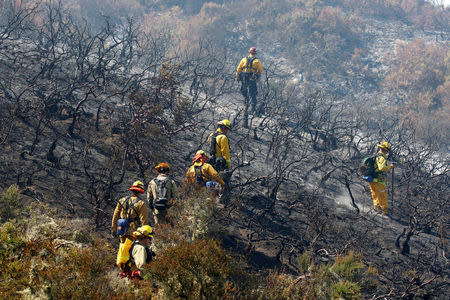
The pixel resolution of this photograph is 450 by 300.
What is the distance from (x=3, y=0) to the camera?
19547mm

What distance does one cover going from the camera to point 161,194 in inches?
205

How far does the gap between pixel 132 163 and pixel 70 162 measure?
123 cm

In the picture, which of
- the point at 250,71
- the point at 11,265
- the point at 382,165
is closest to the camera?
the point at 11,265

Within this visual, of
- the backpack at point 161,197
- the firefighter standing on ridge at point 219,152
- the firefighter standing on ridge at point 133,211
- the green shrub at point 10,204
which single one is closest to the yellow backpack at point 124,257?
the firefighter standing on ridge at point 133,211

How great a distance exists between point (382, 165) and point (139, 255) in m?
6.21

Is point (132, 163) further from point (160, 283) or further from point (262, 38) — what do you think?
point (262, 38)

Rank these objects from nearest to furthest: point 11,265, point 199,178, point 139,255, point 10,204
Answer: point 11,265
point 139,255
point 10,204
point 199,178

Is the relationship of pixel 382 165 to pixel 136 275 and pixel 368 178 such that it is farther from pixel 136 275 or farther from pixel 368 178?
pixel 136 275

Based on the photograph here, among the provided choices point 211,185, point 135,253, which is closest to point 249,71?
point 211,185

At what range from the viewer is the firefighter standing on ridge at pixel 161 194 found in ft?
17.1

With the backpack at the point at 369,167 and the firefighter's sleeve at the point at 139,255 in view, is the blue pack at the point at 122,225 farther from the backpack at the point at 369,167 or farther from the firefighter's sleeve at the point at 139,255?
the backpack at the point at 369,167

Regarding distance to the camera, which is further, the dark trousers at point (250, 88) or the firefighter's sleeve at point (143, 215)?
the dark trousers at point (250, 88)

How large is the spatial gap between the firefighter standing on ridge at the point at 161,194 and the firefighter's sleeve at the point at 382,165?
16.7ft

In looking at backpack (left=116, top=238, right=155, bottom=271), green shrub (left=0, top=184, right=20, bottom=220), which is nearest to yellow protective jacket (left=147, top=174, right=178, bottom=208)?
backpack (left=116, top=238, right=155, bottom=271)
